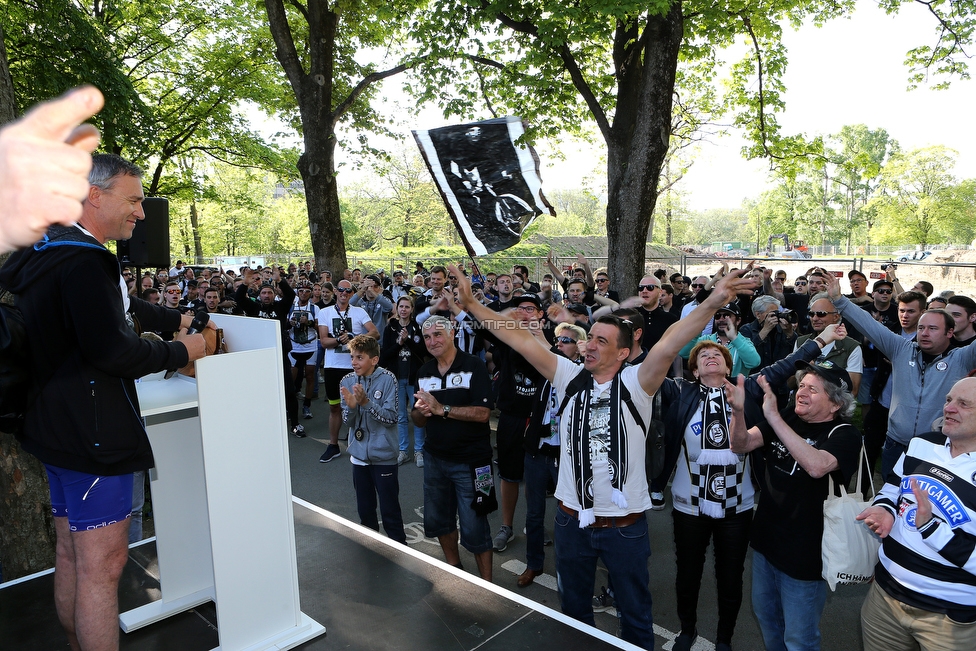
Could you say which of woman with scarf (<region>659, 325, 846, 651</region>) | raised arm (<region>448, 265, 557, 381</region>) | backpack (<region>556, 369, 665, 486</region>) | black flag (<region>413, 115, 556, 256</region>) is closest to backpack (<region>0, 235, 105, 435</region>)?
raised arm (<region>448, 265, 557, 381</region>)

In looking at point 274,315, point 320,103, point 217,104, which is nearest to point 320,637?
point 274,315

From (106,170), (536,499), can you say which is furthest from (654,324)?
(106,170)

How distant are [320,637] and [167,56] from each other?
67.1 ft

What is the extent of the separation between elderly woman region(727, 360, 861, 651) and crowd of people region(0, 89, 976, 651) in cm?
1

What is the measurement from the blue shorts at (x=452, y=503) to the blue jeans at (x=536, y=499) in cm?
46

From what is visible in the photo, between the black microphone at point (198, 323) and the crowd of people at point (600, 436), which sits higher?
the black microphone at point (198, 323)

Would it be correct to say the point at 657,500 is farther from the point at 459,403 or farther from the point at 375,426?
the point at 375,426

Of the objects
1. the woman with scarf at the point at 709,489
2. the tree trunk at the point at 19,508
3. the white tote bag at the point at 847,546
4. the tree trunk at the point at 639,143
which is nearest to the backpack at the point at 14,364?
the tree trunk at the point at 19,508

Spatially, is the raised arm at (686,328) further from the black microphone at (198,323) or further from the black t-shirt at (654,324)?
the black t-shirt at (654,324)

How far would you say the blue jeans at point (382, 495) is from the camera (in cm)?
449

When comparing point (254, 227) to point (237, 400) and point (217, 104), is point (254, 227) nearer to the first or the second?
point (217, 104)

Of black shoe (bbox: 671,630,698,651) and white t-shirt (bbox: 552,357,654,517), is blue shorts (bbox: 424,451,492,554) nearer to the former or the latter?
white t-shirt (bbox: 552,357,654,517)

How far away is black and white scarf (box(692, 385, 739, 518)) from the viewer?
3.46 m

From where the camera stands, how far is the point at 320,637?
9.34 feet
